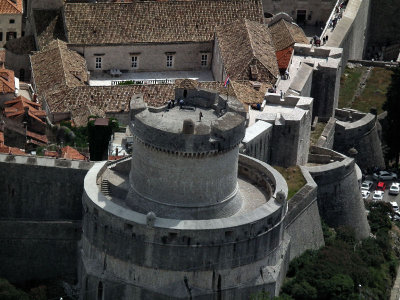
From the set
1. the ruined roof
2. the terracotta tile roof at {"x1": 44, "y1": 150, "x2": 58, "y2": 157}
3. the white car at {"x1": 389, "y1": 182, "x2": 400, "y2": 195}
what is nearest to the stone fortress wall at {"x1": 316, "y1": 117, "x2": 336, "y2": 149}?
the white car at {"x1": 389, "y1": 182, "x2": 400, "y2": 195}

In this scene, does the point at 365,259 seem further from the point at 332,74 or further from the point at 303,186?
the point at 332,74

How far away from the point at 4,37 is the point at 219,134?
1738 inches

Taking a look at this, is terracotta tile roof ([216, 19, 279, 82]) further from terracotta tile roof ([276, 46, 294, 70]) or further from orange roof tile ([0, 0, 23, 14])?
orange roof tile ([0, 0, 23, 14])

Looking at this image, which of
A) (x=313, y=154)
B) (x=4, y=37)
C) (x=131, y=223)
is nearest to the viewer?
(x=131, y=223)

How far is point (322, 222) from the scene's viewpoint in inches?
3329

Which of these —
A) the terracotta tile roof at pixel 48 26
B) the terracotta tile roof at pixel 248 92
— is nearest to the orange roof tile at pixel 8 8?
the terracotta tile roof at pixel 48 26

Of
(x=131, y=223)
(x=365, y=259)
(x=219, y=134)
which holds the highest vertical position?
(x=219, y=134)

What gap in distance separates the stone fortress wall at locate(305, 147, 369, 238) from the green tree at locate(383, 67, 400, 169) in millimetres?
16196

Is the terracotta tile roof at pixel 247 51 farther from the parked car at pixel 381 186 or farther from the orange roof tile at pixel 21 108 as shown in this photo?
the orange roof tile at pixel 21 108

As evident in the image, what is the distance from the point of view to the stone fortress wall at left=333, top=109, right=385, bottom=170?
9881 centimetres

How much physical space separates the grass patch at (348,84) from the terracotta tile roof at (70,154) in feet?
119

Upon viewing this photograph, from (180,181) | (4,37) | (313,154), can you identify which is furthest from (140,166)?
(4,37)

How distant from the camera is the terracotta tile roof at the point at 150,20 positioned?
98812 mm

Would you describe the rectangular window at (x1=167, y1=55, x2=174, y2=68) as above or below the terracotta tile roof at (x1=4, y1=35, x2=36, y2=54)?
below
